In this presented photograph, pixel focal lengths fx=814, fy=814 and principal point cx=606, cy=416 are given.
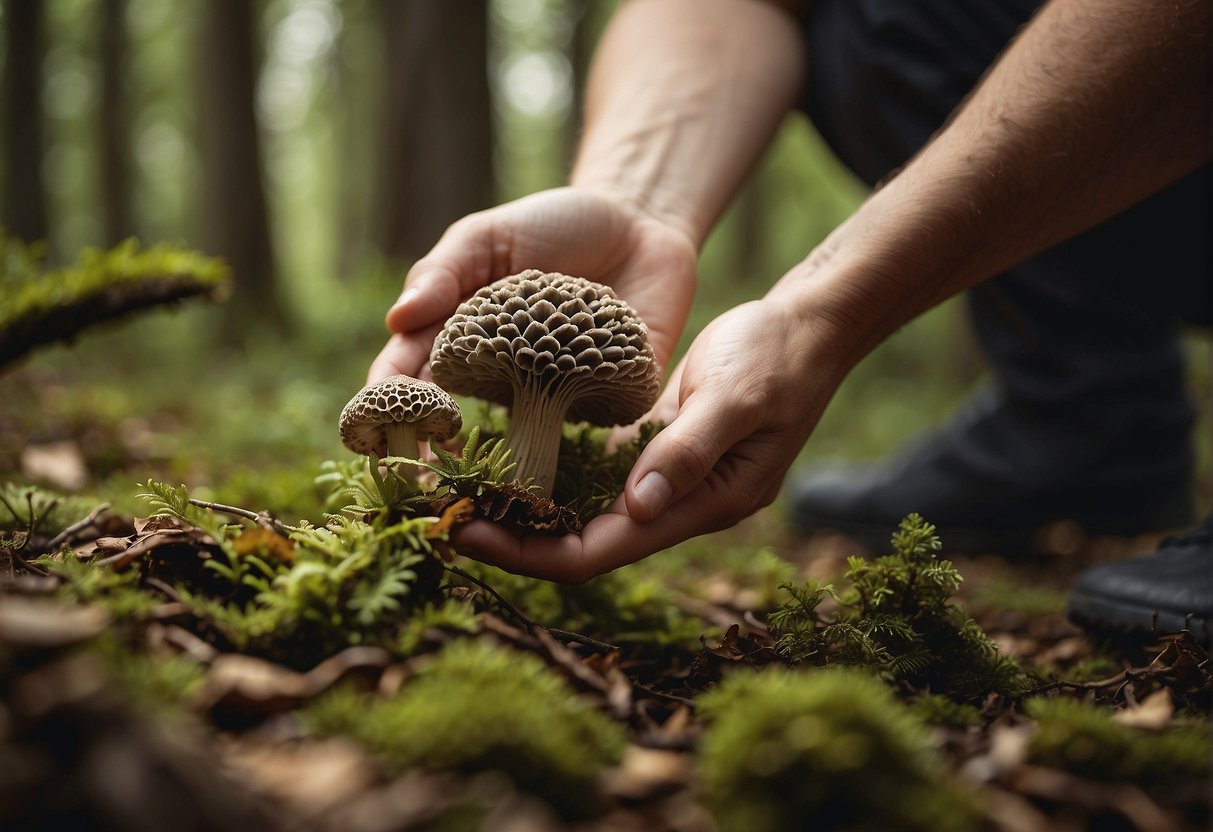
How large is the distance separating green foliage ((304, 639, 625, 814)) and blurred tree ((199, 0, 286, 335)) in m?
8.80

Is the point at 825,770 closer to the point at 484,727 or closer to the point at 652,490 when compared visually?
the point at 484,727

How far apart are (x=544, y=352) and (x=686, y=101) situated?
2092mm

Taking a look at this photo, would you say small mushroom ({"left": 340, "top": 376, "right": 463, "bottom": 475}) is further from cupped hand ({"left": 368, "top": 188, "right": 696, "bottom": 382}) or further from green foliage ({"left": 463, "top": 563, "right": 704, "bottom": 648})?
green foliage ({"left": 463, "top": 563, "right": 704, "bottom": 648})

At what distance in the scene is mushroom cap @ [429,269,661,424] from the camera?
98.3 inches

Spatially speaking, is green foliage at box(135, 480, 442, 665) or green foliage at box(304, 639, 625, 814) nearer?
green foliage at box(304, 639, 625, 814)

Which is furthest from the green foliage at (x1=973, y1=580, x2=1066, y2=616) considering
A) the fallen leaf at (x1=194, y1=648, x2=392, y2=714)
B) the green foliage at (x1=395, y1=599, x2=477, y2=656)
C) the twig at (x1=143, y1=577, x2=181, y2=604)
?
the twig at (x1=143, y1=577, x2=181, y2=604)

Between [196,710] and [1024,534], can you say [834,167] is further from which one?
[196,710]

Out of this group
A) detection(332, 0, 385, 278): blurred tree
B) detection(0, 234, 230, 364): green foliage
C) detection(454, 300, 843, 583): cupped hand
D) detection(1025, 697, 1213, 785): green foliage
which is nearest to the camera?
→ detection(1025, 697, 1213, 785): green foliage

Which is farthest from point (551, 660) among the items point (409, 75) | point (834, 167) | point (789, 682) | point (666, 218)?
point (834, 167)

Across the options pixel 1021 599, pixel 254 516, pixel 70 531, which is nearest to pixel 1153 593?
pixel 1021 599

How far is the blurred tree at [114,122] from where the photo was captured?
15750 mm

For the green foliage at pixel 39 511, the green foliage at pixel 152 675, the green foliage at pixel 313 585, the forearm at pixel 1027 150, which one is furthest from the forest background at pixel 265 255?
the forearm at pixel 1027 150

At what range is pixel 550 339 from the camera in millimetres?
2473

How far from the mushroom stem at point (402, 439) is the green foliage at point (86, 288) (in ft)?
6.36
